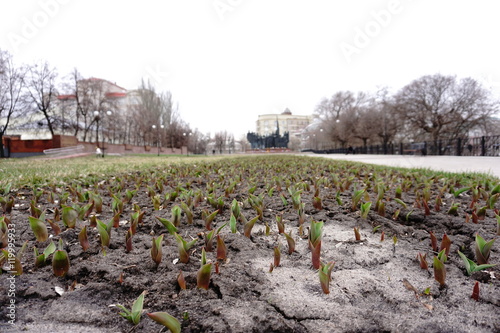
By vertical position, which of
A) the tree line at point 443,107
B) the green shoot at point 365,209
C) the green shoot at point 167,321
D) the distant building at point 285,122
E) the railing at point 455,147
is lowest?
the green shoot at point 167,321

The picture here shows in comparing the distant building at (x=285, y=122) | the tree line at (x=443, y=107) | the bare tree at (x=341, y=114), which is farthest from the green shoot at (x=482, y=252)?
the distant building at (x=285, y=122)

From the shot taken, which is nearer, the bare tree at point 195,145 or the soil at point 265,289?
the soil at point 265,289

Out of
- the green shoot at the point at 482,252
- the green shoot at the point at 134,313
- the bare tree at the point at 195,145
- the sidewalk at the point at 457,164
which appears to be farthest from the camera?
the bare tree at the point at 195,145

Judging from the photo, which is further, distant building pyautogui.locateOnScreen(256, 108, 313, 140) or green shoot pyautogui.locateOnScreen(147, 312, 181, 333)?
distant building pyautogui.locateOnScreen(256, 108, 313, 140)

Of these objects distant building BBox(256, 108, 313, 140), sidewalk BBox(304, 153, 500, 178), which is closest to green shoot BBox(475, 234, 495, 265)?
sidewalk BBox(304, 153, 500, 178)

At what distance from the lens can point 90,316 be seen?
3.76 ft

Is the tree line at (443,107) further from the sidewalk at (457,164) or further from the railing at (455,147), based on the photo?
the sidewalk at (457,164)

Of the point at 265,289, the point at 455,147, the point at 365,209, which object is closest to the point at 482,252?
the point at 365,209

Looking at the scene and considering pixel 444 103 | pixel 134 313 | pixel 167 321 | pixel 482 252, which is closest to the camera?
pixel 167 321

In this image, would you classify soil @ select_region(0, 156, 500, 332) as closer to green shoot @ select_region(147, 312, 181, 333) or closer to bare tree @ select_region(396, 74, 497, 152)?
green shoot @ select_region(147, 312, 181, 333)

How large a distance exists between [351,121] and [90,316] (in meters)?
46.8

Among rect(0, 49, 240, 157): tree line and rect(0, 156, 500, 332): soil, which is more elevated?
rect(0, 49, 240, 157): tree line

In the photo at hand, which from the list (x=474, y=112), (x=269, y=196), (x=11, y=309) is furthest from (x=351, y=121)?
(x=11, y=309)

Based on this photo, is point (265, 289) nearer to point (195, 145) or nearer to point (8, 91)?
point (8, 91)
